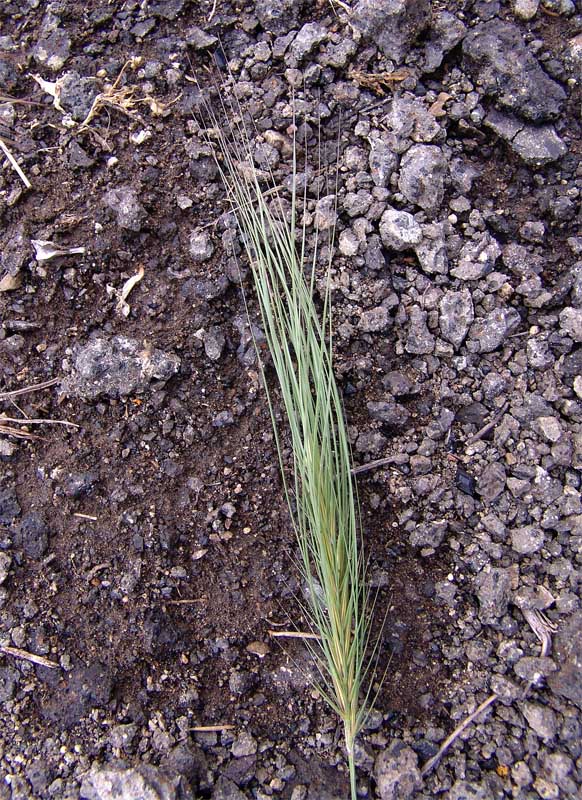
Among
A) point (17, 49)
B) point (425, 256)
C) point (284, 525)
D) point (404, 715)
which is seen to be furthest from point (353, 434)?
point (17, 49)

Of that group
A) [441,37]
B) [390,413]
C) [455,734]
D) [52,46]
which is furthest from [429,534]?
[52,46]

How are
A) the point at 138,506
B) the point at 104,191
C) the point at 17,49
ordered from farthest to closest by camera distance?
the point at 17,49 → the point at 104,191 → the point at 138,506

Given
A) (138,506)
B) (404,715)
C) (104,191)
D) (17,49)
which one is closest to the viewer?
(404,715)

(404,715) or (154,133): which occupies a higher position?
(154,133)

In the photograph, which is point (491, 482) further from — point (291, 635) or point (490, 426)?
point (291, 635)

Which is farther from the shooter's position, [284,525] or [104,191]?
[104,191]

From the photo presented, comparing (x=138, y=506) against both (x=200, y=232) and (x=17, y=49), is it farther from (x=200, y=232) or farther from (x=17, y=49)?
(x=17, y=49)

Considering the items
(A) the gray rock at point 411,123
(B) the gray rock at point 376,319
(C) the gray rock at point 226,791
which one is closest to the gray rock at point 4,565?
(C) the gray rock at point 226,791

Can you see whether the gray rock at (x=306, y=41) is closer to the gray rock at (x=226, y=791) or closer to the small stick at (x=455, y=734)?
the small stick at (x=455, y=734)
